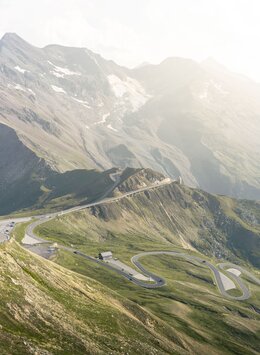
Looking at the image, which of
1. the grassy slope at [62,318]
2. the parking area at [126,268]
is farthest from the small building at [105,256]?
the grassy slope at [62,318]

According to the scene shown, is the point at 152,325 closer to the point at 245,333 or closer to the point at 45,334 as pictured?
the point at 45,334

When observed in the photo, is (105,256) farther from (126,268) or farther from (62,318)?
(62,318)

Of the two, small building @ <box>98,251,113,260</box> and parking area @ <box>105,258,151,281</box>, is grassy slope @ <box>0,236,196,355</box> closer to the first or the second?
parking area @ <box>105,258,151,281</box>

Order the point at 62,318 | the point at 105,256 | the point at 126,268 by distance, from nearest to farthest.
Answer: the point at 62,318, the point at 126,268, the point at 105,256

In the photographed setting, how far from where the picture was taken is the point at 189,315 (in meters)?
142

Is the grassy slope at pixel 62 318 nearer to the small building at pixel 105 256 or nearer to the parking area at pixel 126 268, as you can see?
the parking area at pixel 126 268

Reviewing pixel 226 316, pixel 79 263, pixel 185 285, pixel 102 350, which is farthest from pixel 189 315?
pixel 102 350

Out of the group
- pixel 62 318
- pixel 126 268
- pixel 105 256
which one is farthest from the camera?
pixel 105 256

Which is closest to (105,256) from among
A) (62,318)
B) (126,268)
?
(126,268)

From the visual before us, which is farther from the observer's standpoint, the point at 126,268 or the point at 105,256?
the point at 105,256

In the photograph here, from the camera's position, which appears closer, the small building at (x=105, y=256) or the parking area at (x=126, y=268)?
the parking area at (x=126, y=268)

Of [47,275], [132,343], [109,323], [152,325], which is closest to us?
[132,343]

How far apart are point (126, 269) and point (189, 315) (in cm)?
5248

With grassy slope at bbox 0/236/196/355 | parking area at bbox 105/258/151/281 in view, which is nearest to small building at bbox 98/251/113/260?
parking area at bbox 105/258/151/281
